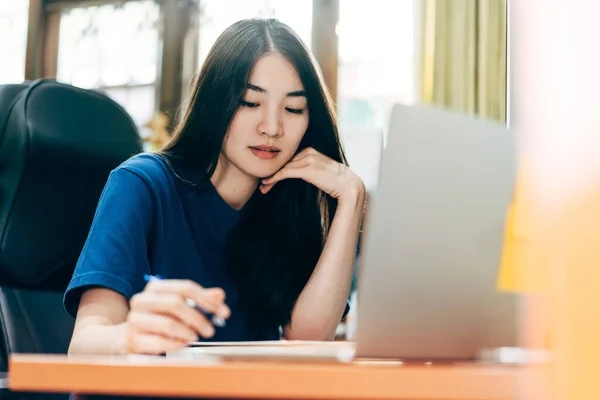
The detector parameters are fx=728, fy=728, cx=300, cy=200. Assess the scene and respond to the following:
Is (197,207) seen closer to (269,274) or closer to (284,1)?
(269,274)

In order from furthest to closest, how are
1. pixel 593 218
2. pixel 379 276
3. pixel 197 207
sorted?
pixel 197 207 → pixel 379 276 → pixel 593 218

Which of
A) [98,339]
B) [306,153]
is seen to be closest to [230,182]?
[306,153]

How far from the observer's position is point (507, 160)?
1.80 ft

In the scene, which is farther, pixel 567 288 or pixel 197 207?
pixel 197 207

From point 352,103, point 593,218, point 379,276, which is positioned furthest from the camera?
point 352,103

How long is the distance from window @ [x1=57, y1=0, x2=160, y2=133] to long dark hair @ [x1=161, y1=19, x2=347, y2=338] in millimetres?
2577

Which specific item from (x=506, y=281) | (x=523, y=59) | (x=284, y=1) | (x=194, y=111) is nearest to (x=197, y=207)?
(x=194, y=111)

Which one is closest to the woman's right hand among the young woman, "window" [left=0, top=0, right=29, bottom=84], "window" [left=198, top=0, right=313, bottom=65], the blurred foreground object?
the blurred foreground object

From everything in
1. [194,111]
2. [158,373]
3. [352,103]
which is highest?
[352,103]

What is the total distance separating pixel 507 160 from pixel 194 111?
86 centimetres

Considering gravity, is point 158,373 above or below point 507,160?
below

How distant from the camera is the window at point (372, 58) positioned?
357 centimetres

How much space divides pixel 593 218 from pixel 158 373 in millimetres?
256

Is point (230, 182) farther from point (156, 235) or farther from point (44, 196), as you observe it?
point (44, 196)
